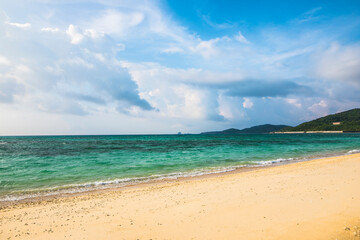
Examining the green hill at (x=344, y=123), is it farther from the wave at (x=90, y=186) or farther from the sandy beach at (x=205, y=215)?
the sandy beach at (x=205, y=215)

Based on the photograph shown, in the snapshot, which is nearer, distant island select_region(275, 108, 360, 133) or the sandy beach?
the sandy beach

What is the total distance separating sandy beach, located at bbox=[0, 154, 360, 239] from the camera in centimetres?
585

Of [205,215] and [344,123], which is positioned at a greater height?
[344,123]

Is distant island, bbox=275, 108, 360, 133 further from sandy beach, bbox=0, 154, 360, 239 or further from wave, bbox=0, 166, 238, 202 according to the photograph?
sandy beach, bbox=0, 154, 360, 239

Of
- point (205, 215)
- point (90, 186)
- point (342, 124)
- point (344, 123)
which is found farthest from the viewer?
point (344, 123)

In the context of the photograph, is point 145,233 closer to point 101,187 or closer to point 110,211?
point 110,211

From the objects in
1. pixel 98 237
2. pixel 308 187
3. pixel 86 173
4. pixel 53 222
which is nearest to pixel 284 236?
pixel 98 237

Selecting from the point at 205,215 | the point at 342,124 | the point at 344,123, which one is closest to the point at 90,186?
the point at 205,215

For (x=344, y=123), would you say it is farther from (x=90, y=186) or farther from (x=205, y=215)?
(x=205, y=215)

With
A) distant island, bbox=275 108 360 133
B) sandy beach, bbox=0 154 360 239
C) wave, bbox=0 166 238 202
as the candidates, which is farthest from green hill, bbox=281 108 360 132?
sandy beach, bbox=0 154 360 239

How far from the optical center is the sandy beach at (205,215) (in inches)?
230

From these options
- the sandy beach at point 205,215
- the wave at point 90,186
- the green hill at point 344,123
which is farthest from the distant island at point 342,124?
the sandy beach at point 205,215

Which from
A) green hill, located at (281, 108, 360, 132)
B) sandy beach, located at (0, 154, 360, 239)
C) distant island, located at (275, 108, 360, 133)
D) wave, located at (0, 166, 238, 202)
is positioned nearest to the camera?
sandy beach, located at (0, 154, 360, 239)

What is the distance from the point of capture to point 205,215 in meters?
7.15
